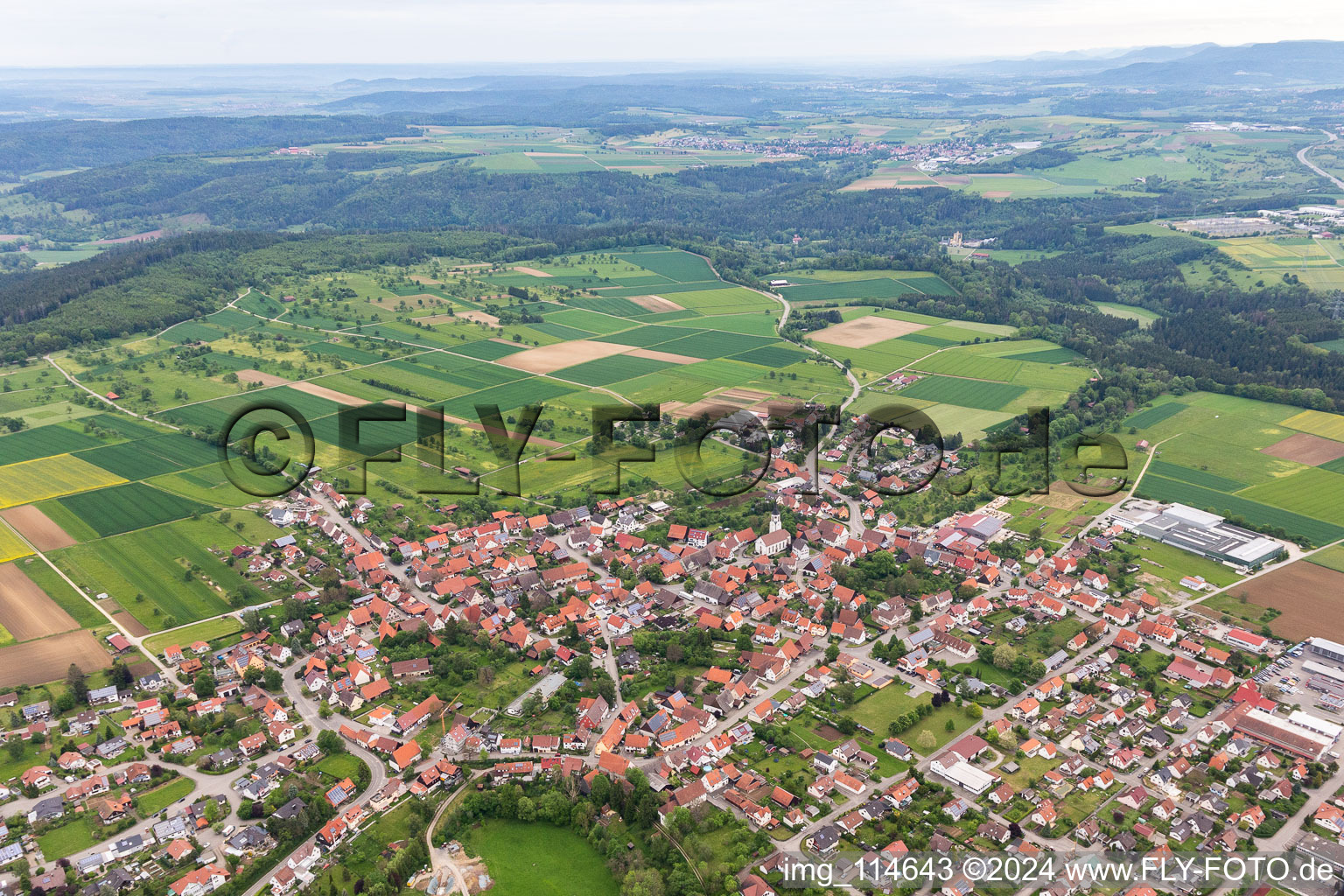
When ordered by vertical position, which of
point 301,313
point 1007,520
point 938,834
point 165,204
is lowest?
point 938,834

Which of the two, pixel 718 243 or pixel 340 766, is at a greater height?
pixel 718 243

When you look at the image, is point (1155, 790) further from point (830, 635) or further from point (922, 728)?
point (830, 635)

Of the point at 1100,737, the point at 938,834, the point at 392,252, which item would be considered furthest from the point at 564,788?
the point at 392,252

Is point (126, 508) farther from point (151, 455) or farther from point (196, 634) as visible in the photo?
point (196, 634)

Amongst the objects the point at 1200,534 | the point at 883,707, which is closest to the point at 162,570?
the point at 883,707

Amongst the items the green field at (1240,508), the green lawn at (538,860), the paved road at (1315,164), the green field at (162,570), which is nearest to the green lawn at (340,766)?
the green lawn at (538,860)

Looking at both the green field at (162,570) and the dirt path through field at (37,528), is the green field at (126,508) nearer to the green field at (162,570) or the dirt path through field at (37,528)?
the green field at (162,570)
